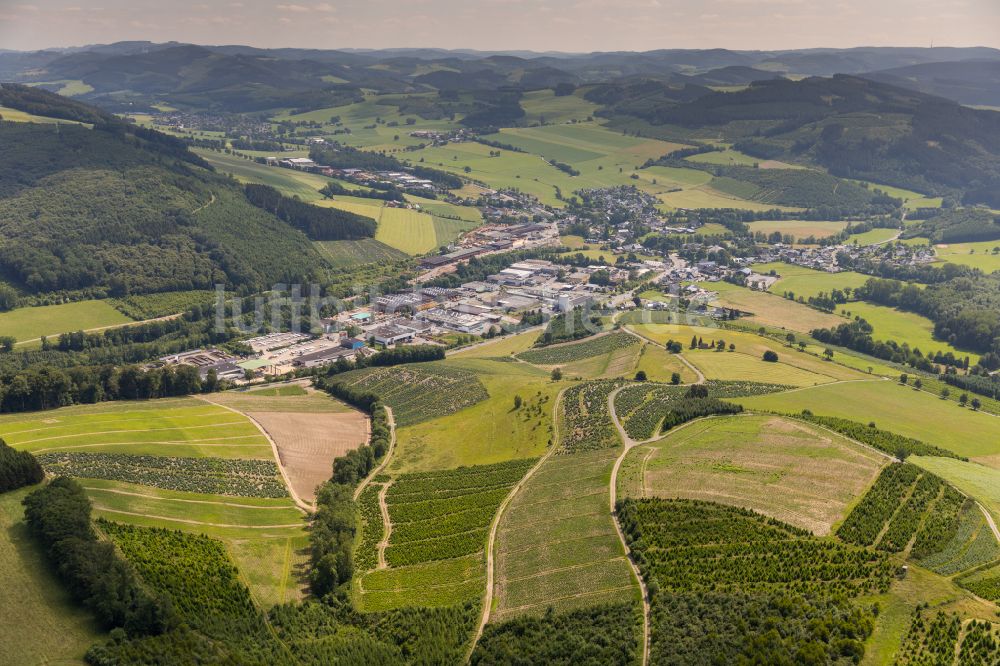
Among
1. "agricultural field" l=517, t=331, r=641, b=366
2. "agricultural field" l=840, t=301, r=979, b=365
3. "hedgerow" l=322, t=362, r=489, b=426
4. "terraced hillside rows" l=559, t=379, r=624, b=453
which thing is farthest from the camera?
"agricultural field" l=840, t=301, r=979, b=365

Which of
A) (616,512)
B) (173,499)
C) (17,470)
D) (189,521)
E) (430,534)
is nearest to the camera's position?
(616,512)

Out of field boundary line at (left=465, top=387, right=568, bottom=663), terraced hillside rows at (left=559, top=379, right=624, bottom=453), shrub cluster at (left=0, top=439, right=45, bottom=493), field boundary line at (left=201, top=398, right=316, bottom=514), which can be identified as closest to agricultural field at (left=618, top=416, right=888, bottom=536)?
terraced hillside rows at (left=559, top=379, right=624, bottom=453)

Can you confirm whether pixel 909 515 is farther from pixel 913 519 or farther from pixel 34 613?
pixel 34 613

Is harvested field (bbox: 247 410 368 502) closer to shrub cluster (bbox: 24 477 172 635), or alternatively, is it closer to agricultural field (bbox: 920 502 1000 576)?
shrub cluster (bbox: 24 477 172 635)

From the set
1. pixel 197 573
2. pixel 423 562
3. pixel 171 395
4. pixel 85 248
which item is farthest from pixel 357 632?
pixel 85 248

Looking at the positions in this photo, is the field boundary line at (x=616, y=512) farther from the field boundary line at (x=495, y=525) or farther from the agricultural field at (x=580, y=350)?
the agricultural field at (x=580, y=350)

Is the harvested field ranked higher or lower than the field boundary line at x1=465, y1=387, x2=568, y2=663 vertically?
lower

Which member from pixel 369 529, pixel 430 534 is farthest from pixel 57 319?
pixel 430 534
